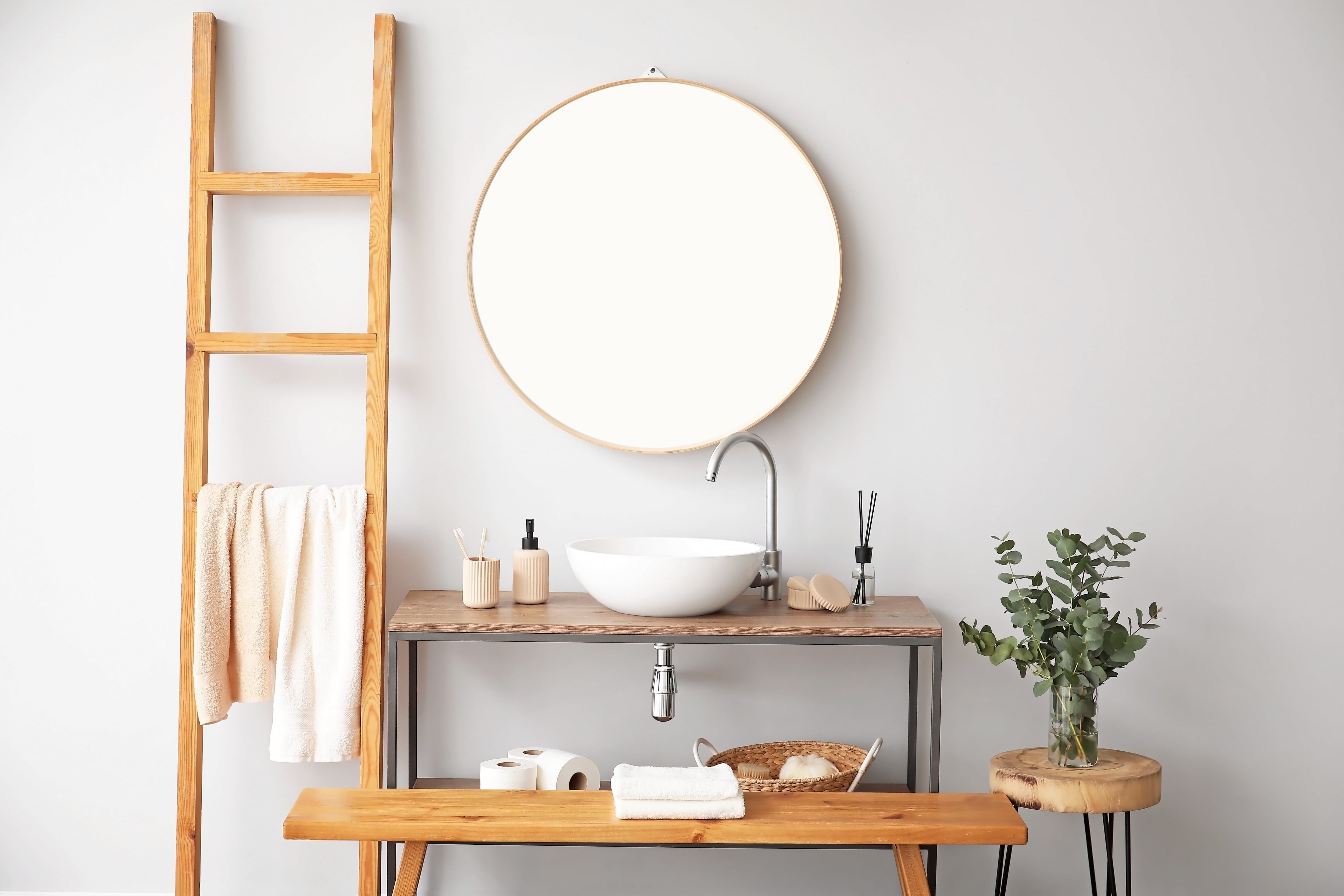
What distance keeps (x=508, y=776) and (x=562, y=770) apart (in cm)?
11

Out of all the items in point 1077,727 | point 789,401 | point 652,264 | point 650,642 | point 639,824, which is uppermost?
point 652,264

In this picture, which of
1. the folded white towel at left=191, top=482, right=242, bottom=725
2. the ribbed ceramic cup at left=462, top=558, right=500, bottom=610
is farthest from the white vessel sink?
the folded white towel at left=191, top=482, right=242, bottom=725

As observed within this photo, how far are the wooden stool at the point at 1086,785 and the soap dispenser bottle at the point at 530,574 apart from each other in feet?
3.05

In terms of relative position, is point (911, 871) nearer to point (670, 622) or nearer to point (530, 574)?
point (670, 622)

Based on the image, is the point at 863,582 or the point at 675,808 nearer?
the point at 675,808

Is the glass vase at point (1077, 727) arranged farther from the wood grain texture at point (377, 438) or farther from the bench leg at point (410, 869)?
the wood grain texture at point (377, 438)

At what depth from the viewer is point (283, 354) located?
209cm

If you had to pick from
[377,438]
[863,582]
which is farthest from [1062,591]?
[377,438]

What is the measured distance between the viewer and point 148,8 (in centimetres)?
219

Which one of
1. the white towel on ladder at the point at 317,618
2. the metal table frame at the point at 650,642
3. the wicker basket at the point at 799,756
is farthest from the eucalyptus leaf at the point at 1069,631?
the white towel on ladder at the point at 317,618

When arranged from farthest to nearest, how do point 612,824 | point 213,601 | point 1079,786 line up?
point 213,601, point 1079,786, point 612,824

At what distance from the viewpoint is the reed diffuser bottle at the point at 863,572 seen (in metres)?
2.05

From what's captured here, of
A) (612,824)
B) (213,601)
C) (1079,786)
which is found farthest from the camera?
(213,601)

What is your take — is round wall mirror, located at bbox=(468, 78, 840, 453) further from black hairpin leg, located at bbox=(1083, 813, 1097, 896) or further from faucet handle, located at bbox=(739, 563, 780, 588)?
black hairpin leg, located at bbox=(1083, 813, 1097, 896)
